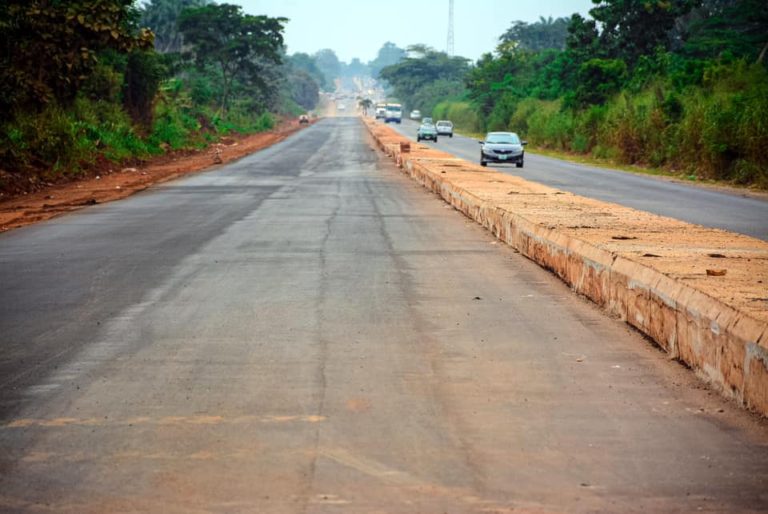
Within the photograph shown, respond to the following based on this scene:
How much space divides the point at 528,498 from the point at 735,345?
2286mm

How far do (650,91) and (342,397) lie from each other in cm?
4266

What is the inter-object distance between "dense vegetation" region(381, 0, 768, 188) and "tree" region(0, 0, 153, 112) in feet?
62.3

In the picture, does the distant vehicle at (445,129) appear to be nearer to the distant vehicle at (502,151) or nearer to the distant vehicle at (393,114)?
the distant vehicle at (393,114)

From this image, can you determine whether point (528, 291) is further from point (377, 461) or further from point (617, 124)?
point (617, 124)

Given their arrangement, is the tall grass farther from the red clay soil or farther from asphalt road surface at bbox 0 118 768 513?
asphalt road surface at bbox 0 118 768 513

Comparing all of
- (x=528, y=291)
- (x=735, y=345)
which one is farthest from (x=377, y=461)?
(x=528, y=291)

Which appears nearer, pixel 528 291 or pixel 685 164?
pixel 528 291

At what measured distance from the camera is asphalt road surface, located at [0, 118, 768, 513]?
174 inches

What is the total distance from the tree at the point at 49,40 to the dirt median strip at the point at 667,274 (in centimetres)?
1743

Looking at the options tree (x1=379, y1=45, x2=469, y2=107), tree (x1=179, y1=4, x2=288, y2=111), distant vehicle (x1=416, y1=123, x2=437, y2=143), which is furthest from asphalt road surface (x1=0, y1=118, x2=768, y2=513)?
tree (x1=379, y1=45, x2=469, y2=107)

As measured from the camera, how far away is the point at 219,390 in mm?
6051

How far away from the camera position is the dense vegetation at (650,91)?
3306cm

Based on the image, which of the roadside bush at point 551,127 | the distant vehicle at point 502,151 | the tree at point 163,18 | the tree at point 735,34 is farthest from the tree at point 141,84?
the tree at point 163,18

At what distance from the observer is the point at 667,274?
7738 millimetres
